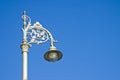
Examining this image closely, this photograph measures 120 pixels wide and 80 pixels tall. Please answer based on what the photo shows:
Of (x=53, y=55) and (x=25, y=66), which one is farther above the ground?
(x=53, y=55)

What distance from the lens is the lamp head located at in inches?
600

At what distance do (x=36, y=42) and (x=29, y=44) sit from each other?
72 cm

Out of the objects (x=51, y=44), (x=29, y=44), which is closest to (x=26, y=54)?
(x=29, y=44)

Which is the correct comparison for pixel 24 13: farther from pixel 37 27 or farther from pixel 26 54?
pixel 26 54

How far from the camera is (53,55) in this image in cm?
1532

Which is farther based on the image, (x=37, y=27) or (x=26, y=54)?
(x=37, y=27)

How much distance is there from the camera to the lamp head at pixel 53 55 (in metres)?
15.2

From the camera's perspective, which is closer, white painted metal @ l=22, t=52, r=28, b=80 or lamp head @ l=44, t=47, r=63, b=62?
white painted metal @ l=22, t=52, r=28, b=80

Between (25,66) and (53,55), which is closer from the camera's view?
(25,66)

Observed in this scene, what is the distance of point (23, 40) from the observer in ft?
47.7

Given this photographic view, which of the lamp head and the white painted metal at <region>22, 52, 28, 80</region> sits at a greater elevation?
the lamp head

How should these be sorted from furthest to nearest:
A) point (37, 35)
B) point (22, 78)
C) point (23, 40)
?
point (37, 35) < point (23, 40) < point (22, 78)

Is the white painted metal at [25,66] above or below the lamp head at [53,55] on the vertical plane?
below

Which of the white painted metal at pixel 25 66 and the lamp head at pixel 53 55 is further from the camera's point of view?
the lamp head at pixel 53 55
